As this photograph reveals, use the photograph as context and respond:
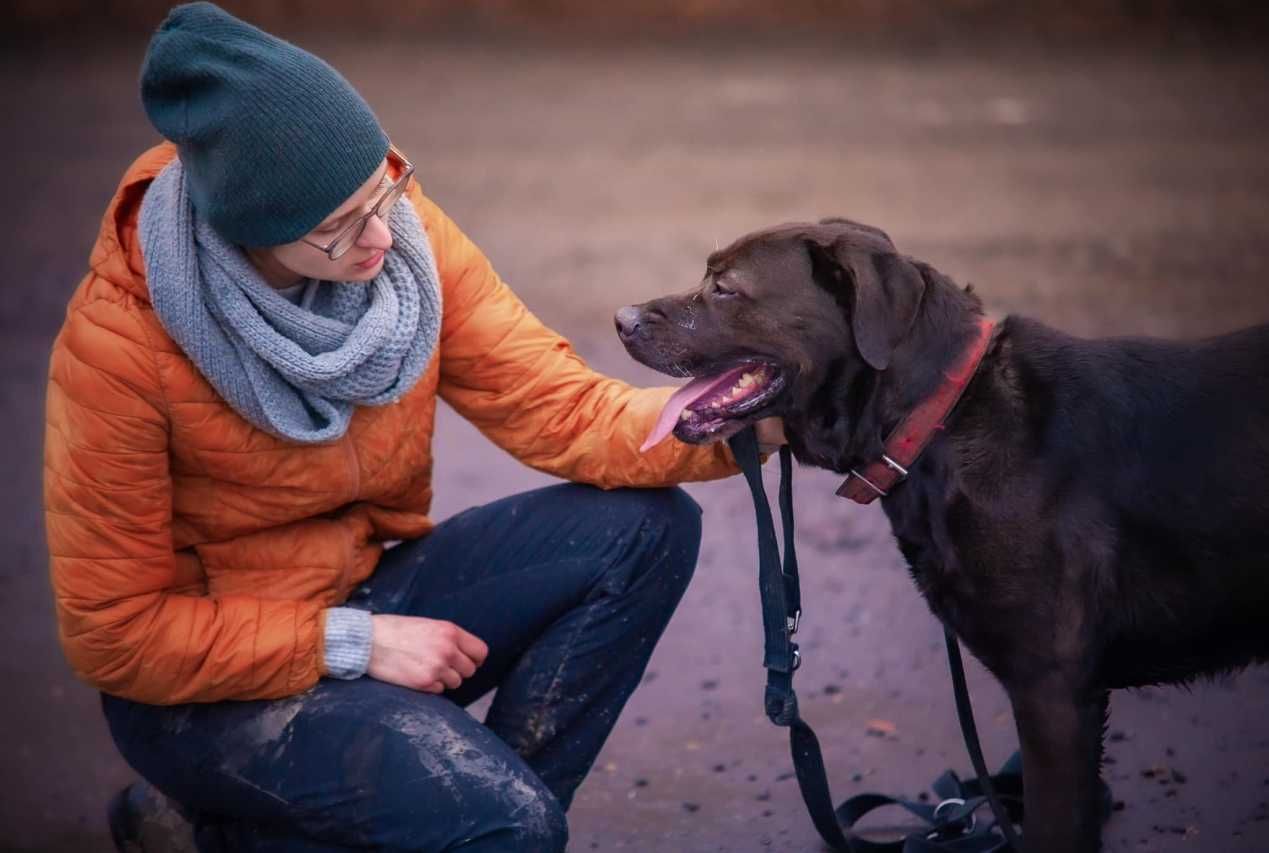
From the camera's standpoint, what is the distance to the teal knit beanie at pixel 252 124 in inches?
108

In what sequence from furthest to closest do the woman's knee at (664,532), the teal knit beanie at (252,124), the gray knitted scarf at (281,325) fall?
the woman's knee at (664,532) → the gray knitted scarf at (281,325) → the teal knit beanie at (252,124)

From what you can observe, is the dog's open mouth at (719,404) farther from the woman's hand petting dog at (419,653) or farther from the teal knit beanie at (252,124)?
the teal knit beanie at (252,124)

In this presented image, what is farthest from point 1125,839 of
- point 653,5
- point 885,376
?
point 653,5

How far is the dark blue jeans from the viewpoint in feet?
9.59

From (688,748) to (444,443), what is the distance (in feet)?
7.70

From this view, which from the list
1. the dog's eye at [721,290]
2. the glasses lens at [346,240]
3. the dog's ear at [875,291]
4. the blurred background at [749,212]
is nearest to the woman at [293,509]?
the glasses lens at [346,240]

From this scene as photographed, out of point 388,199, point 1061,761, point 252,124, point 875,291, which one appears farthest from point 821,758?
point 252,124

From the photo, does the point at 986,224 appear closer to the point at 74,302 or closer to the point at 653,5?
the point at 74,302

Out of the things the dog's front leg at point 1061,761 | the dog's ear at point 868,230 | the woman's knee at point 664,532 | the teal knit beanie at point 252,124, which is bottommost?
the dog's front leg at point 1061,761

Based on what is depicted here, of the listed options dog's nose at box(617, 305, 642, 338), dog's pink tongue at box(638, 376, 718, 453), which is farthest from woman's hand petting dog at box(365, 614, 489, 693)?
dog's nose at box(617, 305, 642, 338)

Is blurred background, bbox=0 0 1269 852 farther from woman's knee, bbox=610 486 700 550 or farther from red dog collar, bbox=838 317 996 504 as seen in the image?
red dog collar, bbox=838 317 996 504

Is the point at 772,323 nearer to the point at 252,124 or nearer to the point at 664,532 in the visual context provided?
the point at 664,532

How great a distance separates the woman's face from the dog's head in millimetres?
533

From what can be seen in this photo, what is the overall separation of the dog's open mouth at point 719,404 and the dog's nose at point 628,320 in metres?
0.17
